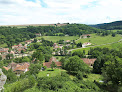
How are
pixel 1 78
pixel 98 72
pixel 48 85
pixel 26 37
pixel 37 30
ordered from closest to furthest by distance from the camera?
pixel 48 85, pixel 1 78, pixel 98 72, pixel 26 37, pixel 37 30

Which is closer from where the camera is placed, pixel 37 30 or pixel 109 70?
pixel 109 70

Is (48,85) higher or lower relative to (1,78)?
higher

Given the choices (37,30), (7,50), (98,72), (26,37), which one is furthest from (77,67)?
(37,30)

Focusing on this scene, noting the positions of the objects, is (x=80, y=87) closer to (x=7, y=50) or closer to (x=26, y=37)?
(x=7, y=50)

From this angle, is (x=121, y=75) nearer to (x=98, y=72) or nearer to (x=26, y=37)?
(x=98, y=72)

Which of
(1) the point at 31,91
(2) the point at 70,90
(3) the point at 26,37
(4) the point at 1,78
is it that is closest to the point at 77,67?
(2) the point at 70,90

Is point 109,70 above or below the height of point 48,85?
above

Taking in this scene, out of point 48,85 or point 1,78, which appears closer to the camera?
point 48,85

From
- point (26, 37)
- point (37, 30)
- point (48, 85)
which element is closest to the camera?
point (48, 85)

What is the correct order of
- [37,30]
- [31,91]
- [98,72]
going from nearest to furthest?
[31,91] < [98,72] < [37,30]

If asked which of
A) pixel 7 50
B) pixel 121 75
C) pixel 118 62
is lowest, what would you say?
pixel 7 50
